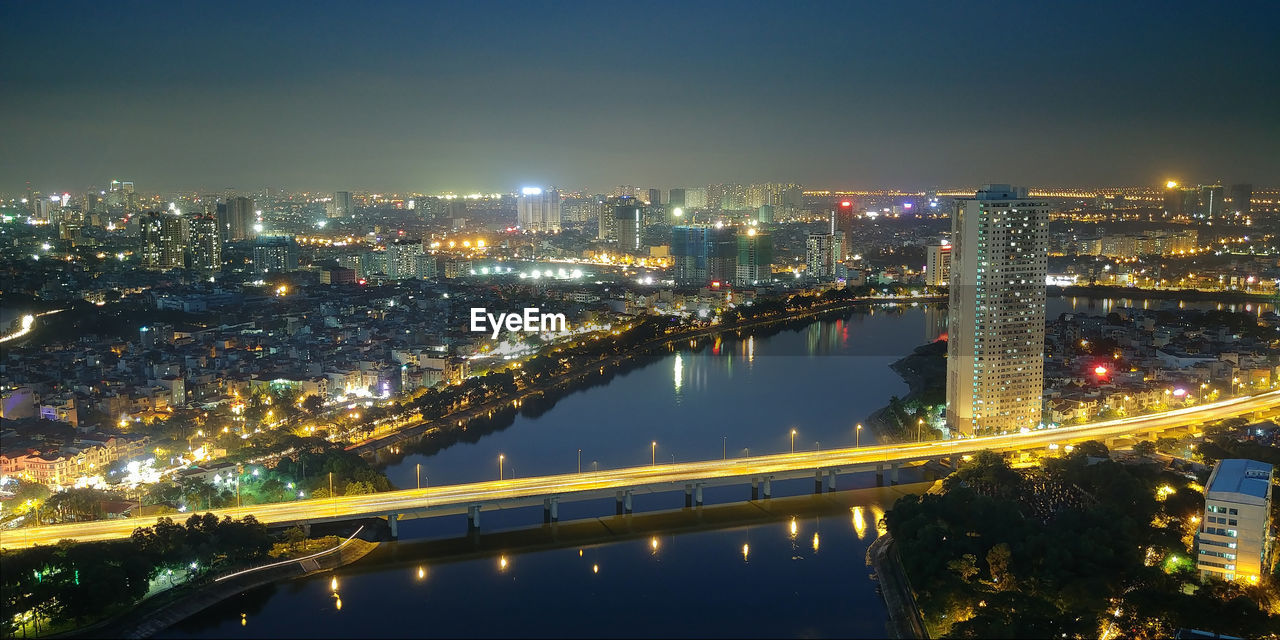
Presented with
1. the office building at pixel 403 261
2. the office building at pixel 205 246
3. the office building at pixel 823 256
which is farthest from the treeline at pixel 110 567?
the office building at pixel 823 256

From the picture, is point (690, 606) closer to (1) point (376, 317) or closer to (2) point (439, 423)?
(2) point (439, 423)

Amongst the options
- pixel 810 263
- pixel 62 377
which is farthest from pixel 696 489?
pixel 810 263

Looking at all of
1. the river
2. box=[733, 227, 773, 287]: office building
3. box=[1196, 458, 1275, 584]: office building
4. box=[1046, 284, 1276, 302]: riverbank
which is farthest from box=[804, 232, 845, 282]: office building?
box=[1196, 458, 1275, 584]: office building

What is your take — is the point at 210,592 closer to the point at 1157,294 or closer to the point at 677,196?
the point at 1157,294

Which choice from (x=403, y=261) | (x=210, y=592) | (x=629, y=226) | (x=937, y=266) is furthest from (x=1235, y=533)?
(x=629, y=226)

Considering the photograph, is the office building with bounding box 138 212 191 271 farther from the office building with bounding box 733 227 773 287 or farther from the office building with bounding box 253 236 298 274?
the office building with bounding box 733 227 773 287

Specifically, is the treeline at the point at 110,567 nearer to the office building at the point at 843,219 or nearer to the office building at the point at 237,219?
the office building at the point at 237,219

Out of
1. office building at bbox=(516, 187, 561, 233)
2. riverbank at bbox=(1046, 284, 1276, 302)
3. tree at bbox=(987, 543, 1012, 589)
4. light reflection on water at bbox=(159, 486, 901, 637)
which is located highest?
office building at bbox=(516, 187, 561, 233)
